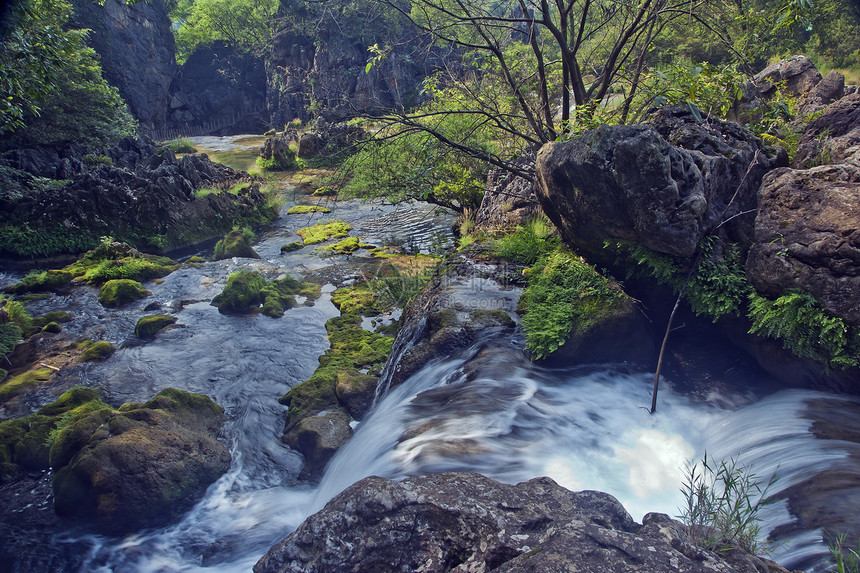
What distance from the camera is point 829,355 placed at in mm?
4477

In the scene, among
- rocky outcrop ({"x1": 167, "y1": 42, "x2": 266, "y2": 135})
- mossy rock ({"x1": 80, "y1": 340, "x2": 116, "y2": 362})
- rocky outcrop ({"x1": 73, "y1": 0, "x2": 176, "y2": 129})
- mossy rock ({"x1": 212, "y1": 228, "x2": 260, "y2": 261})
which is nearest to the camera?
mossy rock ({"x1": 80, "y1": 340, "x2": 116, "y2": 362})

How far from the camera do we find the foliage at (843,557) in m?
2.40

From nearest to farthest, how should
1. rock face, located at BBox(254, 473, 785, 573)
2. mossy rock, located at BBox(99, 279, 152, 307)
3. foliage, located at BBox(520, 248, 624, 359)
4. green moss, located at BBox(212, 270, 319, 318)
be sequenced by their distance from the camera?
rock face, located at BBox(254, 473, 785, 573) → foliage, located at BBox(520, 248, 624, 359) → green moss, located at BBox(212, 270, 319, 318) → mossy rock, located at BBox(99, 279, 152, 307)

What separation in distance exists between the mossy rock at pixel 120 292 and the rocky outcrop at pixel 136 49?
105 ft

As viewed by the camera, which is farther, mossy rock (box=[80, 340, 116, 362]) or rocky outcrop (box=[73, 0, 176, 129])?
rocky outcrop (box=[73, 0, 176, 129])

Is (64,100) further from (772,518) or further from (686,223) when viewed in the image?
(772,518)

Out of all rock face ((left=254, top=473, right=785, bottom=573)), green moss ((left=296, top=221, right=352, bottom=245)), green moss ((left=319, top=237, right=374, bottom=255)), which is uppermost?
green moss ((left=296, top=221, right=352, bottom=245))

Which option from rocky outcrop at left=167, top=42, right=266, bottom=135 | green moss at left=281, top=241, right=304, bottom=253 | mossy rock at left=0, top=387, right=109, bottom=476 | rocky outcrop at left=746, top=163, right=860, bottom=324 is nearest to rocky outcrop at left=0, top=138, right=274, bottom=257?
green moss at left=281, top=241, right=304, bottom=253

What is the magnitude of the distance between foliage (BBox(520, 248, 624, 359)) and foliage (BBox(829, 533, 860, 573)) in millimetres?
3053

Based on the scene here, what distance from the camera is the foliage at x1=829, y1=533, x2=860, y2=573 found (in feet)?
7.88

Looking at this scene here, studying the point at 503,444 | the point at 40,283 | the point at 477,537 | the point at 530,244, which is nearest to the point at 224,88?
the point at 40,283

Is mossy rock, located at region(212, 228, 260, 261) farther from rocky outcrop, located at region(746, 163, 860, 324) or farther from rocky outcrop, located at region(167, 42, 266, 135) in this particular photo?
rocky outcrop, located at region(167, 42, 266, 135)

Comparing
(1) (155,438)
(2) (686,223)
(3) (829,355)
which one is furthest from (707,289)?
(1) (155,438)

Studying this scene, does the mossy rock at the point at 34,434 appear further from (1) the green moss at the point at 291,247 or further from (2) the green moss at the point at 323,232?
(2) the green moss at the point at 323,232
